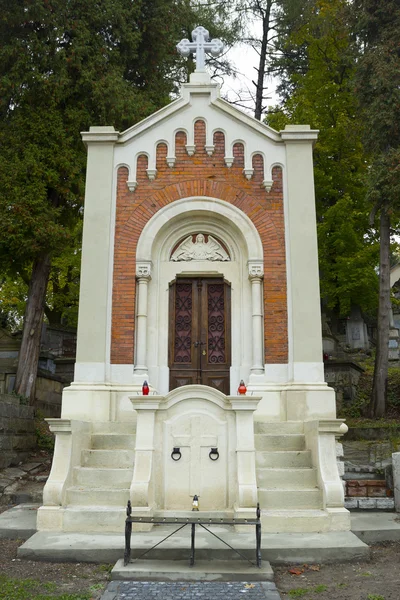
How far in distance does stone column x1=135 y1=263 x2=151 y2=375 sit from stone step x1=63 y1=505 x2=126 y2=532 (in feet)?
10.00

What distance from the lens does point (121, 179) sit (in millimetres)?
10133

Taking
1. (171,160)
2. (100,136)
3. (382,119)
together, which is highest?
(382,119)

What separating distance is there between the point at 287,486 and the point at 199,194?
5268mm

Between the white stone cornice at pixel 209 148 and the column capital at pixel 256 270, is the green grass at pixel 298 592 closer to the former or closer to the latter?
the column capital at pixel 256 270

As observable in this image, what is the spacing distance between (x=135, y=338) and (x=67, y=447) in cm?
273

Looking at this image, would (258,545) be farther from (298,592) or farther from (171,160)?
(171,160)

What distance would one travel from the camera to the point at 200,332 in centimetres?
998

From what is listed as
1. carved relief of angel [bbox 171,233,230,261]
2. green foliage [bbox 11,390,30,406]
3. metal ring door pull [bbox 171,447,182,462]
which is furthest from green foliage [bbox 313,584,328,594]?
green foliage [bbox 11,390,30,406]

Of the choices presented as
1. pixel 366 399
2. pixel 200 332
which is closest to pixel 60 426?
pixel 200 332

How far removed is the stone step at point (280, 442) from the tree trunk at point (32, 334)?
7.52 meters

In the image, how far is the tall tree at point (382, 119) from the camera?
44.3 feet

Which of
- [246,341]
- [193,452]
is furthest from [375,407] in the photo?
[193,452]

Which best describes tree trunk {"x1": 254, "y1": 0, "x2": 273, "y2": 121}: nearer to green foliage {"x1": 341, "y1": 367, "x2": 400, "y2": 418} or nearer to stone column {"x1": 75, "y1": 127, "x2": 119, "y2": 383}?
green foliage {"x1": 341, "y1": 367, "x2": 400, "y2": 418}

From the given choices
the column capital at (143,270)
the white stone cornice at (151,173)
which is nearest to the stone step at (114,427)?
the column capital at (143,270)
